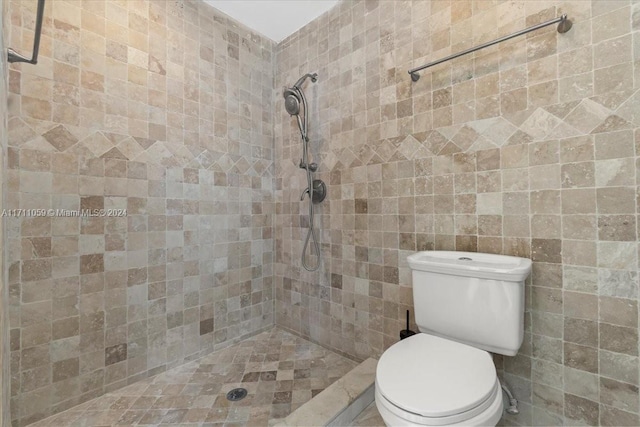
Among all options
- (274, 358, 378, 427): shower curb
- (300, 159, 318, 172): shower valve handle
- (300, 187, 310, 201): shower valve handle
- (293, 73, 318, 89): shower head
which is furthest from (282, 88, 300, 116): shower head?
(274, 358, 378, 427): shower curb

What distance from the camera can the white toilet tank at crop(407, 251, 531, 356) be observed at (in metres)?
1.16

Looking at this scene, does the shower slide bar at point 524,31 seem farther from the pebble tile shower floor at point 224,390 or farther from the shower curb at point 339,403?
the pebble tile shower floor at point 224,390

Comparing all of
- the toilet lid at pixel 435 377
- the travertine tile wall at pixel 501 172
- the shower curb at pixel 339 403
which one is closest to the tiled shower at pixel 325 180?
the travertine tile wall at pixel 501 172

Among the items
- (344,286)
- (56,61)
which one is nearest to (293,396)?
(344,286)

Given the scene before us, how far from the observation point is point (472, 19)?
144 cm

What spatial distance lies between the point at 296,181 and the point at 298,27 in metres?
1.14

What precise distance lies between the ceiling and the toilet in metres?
1.77

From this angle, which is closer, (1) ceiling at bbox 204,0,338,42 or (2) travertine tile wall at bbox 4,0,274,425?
(2) travertine tile wall at bbox 4,0,274,425

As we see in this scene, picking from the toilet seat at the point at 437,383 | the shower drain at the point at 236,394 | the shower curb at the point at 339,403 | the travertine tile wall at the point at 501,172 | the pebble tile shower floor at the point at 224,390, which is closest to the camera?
the toilet seat at the point at 437,383

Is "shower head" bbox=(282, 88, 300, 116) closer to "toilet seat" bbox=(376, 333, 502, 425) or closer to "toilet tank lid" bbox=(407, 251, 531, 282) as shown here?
"toilet tank lid" bbox=(407, 251, 531, 282)

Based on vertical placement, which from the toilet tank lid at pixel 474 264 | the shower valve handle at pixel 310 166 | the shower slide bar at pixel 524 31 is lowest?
the toilet tank lid at pixel 474 264

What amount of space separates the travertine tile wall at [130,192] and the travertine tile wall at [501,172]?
2.06 ft

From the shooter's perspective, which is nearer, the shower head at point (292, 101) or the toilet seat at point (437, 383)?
the toilet seat at point (437, 383)

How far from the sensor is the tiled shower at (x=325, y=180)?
46.0 inches
